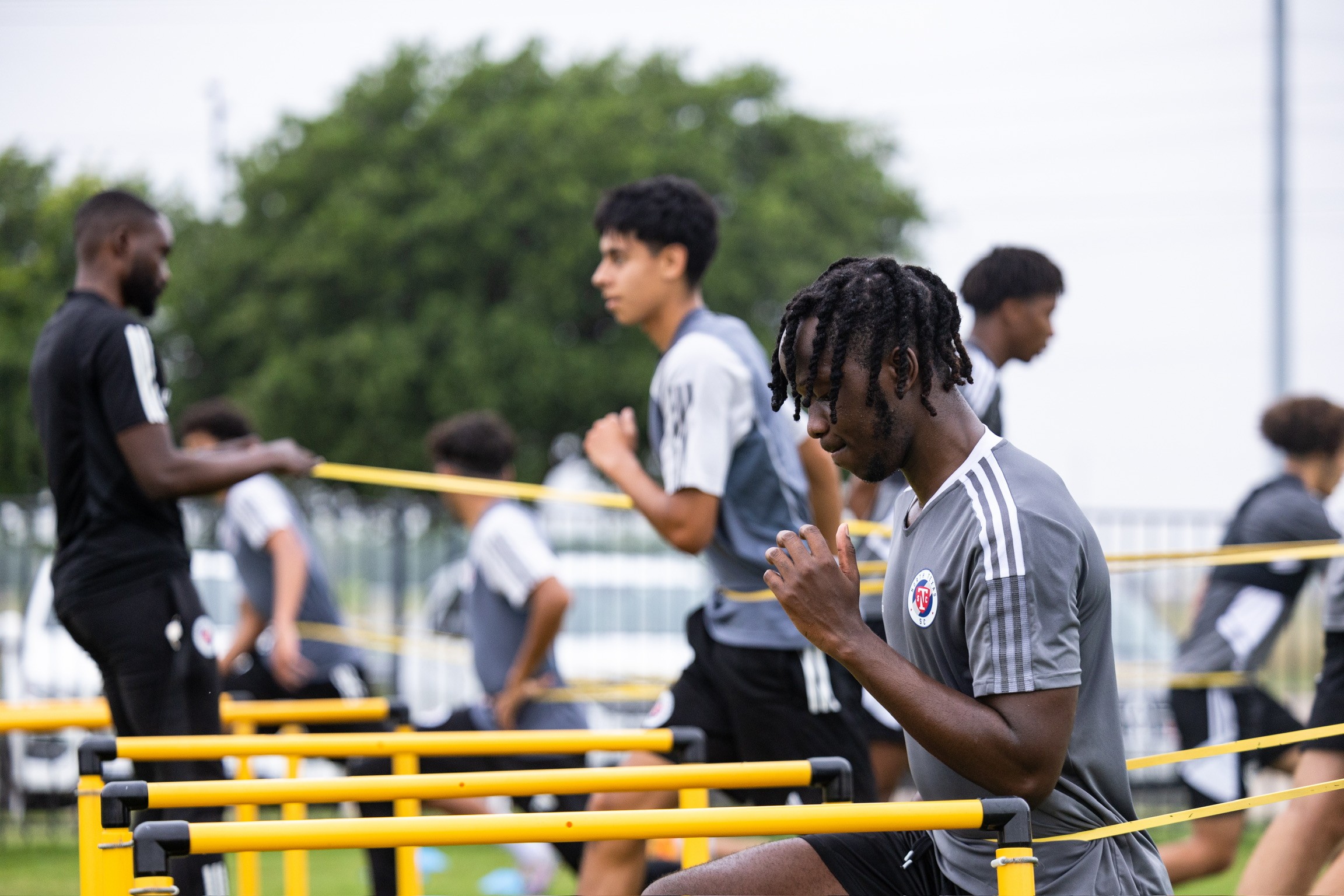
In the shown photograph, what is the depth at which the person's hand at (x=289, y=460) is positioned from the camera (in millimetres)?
4266

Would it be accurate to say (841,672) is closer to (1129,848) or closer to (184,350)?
(1129,848)

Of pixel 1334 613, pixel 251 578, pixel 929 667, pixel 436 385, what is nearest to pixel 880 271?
pixel 929 667

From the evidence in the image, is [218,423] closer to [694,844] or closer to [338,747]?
[338,747]

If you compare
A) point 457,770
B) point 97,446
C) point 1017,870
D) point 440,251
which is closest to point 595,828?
point 1017,870

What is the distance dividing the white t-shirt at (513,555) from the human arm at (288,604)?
1197 mm

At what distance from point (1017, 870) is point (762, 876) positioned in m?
0.55

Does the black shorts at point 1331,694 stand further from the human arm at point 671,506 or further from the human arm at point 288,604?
the human arm at point 288,604

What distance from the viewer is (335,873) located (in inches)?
311

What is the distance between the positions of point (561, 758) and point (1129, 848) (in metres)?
3.40

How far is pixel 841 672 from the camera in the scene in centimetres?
408

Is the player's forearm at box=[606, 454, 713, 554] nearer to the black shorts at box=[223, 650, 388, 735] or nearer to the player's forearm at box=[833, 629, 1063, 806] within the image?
the player's forearm at box=[833, 629, 1063, 806]

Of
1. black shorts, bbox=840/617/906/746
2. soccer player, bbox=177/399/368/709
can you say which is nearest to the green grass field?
soccer player, bbox=177/399/368/709

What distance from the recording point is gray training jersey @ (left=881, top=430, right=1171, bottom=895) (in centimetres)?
221

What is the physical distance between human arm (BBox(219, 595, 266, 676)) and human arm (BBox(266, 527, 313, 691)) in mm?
146
